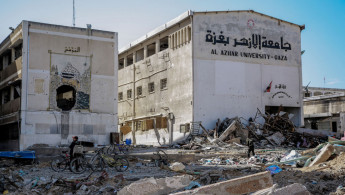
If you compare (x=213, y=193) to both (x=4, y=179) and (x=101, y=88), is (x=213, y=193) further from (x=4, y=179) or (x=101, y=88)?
(x=101, y=88)

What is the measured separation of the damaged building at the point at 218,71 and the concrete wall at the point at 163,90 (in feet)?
0.22

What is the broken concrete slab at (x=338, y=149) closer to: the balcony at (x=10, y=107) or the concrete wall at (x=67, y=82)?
the concrete wall at (x=67, y=82)

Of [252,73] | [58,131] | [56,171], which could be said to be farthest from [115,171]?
[252,73]

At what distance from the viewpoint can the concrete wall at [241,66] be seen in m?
27.3

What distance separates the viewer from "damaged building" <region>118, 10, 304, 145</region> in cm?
2731

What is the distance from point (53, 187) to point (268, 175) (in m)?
5.63

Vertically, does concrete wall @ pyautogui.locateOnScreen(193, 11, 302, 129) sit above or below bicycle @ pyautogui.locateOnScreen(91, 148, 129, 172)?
above

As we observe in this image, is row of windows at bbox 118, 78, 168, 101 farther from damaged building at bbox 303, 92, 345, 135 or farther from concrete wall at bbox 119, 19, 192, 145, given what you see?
damaged building at bbox 303, 92, 345, 135

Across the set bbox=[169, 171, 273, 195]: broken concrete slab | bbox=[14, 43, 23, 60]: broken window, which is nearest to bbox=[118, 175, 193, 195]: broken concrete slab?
bbox=[169, 171, 273, 195]: broken concrete slab

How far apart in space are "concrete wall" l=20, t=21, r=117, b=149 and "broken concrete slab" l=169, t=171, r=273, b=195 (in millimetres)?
16798

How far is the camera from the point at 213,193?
24.9ft

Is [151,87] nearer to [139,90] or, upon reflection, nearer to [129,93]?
[139,90]

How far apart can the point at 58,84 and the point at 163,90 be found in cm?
919

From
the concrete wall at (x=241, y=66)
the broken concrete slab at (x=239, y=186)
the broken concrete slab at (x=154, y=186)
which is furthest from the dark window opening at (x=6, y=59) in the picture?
the broken concrete slab at (x=239, y=186)
